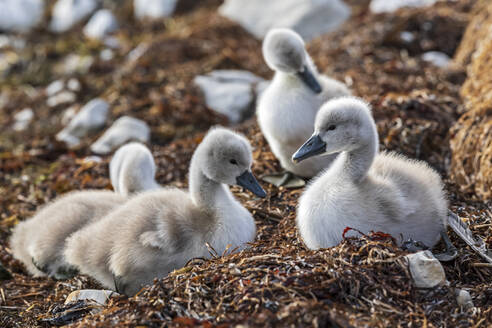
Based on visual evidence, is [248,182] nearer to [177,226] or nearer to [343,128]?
[177,226]

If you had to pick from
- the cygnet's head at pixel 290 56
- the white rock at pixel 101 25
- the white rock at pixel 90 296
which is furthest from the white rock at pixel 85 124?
the white rock at pixel 101 25

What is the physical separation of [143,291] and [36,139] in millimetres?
5290

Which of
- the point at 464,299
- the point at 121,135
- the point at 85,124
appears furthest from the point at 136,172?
the point at 85,124

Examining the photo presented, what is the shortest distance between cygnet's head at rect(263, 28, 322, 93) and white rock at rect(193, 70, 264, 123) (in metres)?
2.70

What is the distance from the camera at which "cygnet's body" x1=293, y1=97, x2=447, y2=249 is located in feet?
12.1

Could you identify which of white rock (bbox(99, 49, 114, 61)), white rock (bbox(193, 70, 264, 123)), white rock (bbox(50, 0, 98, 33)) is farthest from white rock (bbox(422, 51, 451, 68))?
white rock (bbox(50, 0, 98, 33))

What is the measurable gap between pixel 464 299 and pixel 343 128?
1338 millimetres

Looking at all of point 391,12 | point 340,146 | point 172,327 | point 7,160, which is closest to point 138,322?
point 172,327

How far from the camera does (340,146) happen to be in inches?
152

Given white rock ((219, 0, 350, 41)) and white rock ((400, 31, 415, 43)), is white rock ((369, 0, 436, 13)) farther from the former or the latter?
white rock ((400, 31, 415, 43))

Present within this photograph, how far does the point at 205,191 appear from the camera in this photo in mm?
4250

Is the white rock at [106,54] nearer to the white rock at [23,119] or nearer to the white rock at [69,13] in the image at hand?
the white rock at [23,119]

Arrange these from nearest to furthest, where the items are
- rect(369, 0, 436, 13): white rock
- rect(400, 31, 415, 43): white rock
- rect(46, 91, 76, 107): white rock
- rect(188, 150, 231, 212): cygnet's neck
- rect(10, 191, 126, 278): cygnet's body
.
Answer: rect(188, 150, 231, 212): cygnet's neck, rect(10, 191, 126, 278): cygnet's body, rect(400, 31, 415, 43): white rock, rect(46, 91, 76, 107): white rock, rect(369, 0, 436, 13): white rock

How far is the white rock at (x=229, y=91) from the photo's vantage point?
8.01 meters
